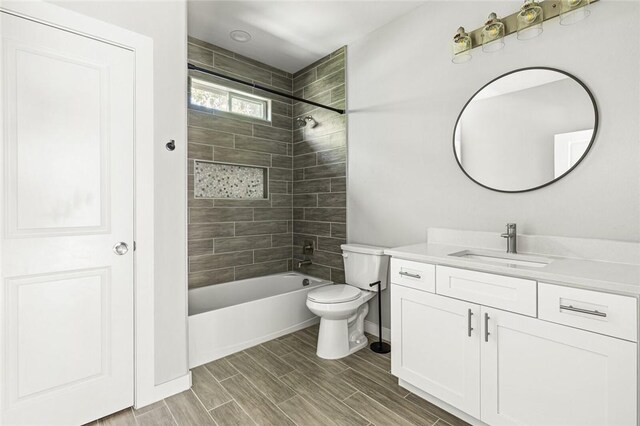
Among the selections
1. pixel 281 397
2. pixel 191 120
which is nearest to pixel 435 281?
pixel 281 397

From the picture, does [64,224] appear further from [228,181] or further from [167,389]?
[228,181]

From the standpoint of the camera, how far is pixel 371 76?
2805 millimetres

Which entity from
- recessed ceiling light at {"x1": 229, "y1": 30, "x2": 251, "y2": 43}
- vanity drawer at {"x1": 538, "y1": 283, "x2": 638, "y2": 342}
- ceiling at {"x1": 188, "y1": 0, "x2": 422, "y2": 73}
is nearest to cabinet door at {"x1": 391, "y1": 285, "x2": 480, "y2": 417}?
vanity drawer at {"x1": 538, "y1": 283, "x2": 638, "y2": 342}

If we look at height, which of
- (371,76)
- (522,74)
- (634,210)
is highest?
(371,76)

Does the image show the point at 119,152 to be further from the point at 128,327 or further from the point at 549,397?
the point at 549,397

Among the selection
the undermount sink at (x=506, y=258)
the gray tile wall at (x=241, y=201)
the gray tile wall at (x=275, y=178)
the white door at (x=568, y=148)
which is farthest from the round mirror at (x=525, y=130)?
the gray tile wall at (x=241, y=201)

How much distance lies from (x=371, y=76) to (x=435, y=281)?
1941 mm

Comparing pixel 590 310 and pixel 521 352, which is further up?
pixel 590 310

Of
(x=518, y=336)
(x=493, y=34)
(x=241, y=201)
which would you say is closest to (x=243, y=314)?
(x=241, y=201)

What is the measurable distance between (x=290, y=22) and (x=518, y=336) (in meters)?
2.77

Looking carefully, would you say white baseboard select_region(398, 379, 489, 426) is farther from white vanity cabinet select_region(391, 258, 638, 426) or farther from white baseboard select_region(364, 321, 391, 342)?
white baseboard select_region(364, 321, 391, 342)

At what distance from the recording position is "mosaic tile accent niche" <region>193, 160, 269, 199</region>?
2988 millimetres

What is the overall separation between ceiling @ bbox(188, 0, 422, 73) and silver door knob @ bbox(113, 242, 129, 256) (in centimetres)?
192

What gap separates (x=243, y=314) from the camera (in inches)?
100
